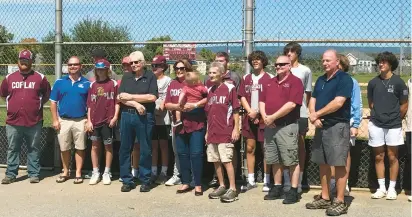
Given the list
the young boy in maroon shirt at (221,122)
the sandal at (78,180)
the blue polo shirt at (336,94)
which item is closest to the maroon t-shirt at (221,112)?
the young boy in maroon shirt at (221,122)

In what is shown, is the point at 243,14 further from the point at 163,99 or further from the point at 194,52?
the point at 163,99

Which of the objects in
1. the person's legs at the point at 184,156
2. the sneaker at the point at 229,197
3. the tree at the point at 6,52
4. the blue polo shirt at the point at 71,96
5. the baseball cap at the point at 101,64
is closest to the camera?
the sneaker at the point at 229,197

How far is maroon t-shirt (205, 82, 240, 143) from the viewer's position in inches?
243

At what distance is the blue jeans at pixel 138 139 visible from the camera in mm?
6641

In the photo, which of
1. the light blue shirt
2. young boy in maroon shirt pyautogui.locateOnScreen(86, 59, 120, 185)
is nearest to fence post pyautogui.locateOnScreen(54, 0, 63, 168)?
young boy in maroon shirt pyautogui.locateOnScreen(86, 59, 120, 185)

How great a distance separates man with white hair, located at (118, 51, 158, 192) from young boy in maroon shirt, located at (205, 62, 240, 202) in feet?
2.79

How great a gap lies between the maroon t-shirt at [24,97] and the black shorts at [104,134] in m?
0.93

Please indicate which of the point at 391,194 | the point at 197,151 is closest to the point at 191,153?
the point at 197,151

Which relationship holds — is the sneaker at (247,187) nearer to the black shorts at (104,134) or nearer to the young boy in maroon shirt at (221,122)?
the young boy in maroon shirt at (221,122)

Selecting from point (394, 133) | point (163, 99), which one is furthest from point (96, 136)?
point (394, 133)

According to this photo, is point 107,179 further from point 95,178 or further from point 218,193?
point 218,193

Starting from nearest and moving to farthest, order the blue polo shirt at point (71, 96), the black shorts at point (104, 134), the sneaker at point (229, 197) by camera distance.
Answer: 1. the sneaker at point (229, 197)
2. the black shorts at point (104, 134)
3. the blue polo shirt at point (71, 96)

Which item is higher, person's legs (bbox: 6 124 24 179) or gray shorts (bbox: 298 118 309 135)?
gray shorts (bbox: 298 118 309 135)

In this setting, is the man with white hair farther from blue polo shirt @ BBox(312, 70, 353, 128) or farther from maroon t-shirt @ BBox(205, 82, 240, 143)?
blue polo shirt @ BBox(312, 70, 353, 128)
